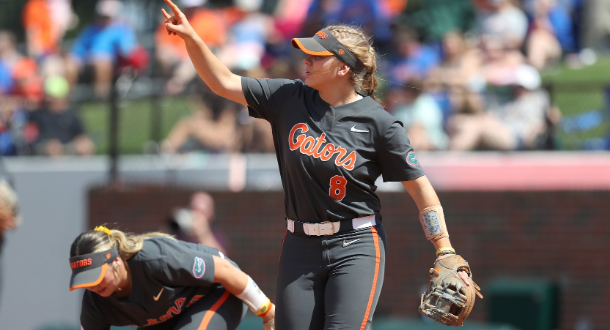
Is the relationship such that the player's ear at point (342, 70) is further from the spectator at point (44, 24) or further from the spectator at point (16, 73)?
the spectator at point (44, 24)

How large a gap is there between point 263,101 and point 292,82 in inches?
7.4

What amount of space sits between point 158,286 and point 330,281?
3.71 ft

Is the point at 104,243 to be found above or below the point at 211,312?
above

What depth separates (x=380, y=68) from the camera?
868 cm

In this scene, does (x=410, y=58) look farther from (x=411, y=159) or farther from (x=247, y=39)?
(x=411, y=159)

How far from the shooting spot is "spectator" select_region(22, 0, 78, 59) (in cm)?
1417

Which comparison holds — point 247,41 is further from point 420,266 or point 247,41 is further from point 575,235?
point 575,235

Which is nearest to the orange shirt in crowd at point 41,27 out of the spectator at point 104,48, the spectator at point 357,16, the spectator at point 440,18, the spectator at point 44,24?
the spectator at point 44,24

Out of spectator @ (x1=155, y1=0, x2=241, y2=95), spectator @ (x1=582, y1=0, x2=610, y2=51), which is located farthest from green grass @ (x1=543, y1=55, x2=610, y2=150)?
spectator @ (x1=155, y1=0, x2=241, y2=95)

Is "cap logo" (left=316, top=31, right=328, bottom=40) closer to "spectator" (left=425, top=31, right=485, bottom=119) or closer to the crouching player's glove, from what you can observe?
the crouching player's glove

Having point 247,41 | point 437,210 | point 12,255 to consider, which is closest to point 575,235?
point 247,41

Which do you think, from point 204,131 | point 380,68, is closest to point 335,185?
point 380,68

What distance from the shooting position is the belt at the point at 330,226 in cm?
414

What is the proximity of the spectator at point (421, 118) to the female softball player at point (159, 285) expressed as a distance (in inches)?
201
